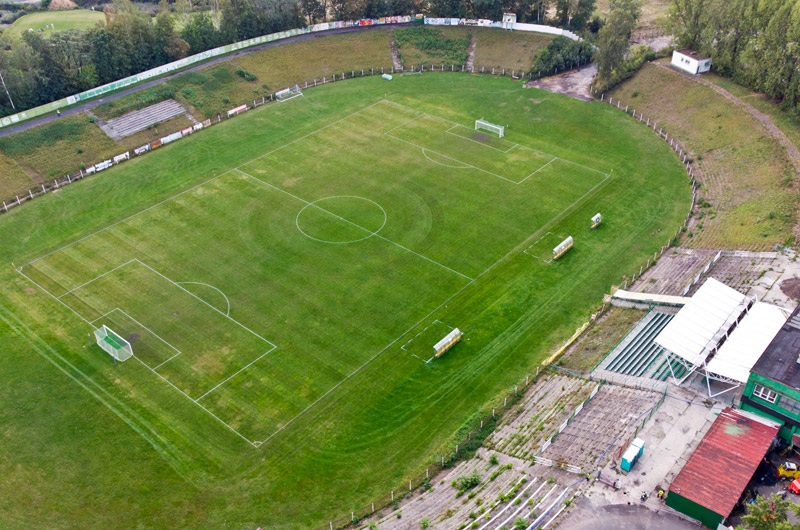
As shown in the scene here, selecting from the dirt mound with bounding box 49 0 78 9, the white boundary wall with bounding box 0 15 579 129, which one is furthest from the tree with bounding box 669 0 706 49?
the dirt mound with bounding box 49 0 78 9

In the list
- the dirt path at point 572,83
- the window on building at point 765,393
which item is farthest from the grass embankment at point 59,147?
the window on building at point 765,393

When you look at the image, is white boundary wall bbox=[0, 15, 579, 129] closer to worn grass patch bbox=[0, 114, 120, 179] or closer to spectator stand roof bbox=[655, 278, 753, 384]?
worn grass patch bbox=[0, 114, 120, 179]

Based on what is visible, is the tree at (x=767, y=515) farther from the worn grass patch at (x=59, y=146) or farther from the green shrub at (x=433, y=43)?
the green shrub at (x=433, y=43)

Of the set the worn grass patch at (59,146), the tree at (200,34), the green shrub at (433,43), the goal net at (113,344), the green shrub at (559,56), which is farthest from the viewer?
the green shrub at (433,43)

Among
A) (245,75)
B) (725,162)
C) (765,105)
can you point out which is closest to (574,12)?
(765,105)

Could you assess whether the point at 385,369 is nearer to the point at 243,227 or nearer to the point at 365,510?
the point at 365,510

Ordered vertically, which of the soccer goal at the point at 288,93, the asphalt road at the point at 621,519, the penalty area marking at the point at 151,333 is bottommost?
the penalty area marking at the point at 151,333
